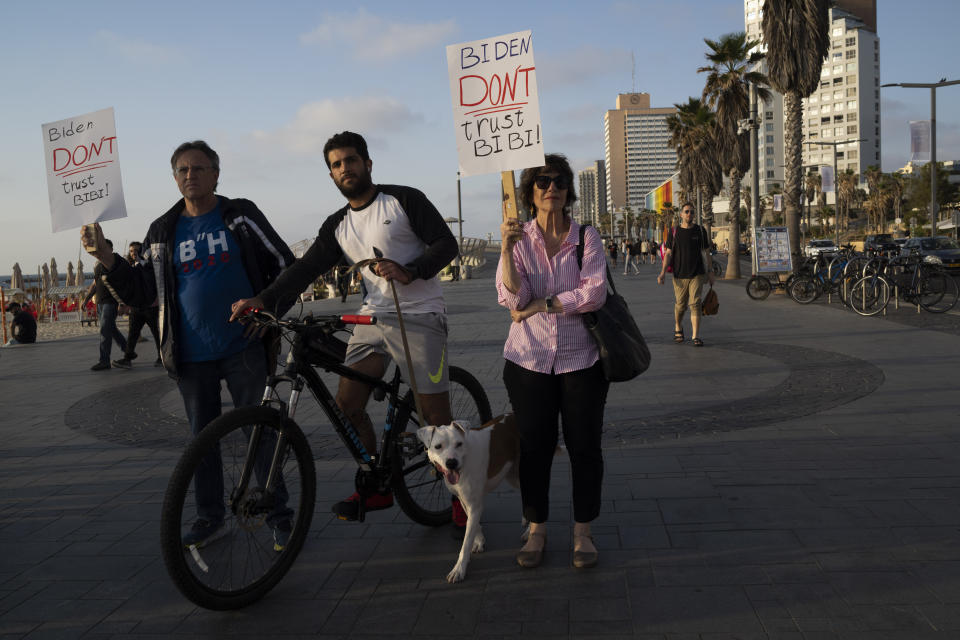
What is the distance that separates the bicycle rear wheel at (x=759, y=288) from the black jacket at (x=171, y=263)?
1654 cm

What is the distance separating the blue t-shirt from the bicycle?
425 mm

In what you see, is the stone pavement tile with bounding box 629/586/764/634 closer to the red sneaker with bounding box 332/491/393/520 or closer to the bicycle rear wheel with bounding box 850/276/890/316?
the red sneaker with bounding box 332/491/393/520

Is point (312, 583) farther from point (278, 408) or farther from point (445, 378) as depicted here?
point (445, 378)

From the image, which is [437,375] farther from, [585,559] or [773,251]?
[773,251]

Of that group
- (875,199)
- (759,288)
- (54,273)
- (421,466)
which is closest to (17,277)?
(54,273)

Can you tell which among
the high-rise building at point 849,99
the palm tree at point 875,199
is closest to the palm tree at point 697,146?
the palm tree at point 875,199

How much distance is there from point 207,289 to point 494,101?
1.76 meters

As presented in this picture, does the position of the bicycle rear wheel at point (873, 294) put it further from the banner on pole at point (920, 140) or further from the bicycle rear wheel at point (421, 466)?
the banner on pole at point (920, 140)

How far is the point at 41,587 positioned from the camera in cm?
368

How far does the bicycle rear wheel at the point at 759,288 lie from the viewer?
18.7 m

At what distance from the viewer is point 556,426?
385 centimetres

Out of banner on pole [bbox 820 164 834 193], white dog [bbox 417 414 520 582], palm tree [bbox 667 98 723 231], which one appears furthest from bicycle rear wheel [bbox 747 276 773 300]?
banner on pole [bbox 820 164 834 193]

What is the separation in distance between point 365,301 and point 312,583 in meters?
1.40

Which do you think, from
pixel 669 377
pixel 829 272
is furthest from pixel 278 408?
pixel 829 272
